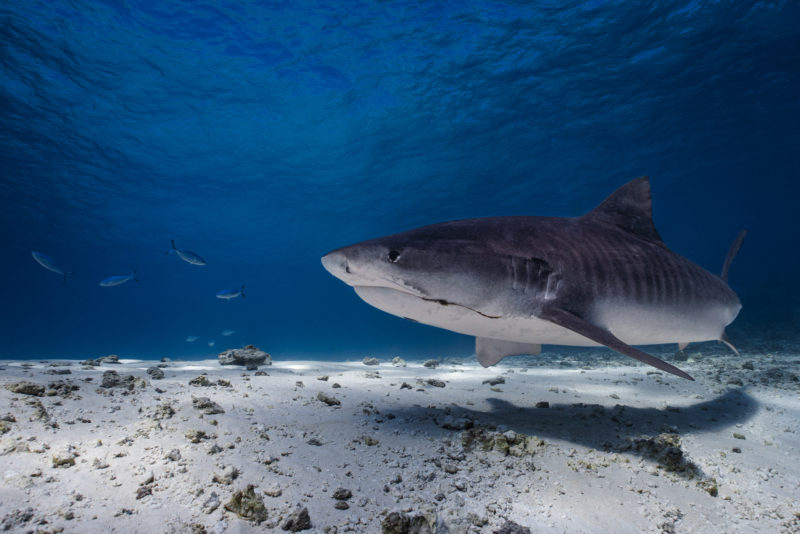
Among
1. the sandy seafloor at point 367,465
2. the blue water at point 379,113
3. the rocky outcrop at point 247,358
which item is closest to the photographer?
the sandy seafloor at point 367,465

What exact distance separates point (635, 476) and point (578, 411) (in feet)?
4.37

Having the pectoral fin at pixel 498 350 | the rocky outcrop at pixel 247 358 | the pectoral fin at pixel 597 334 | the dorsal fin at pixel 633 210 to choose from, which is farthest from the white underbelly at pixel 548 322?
the rocky outcrop at pixel 247 358

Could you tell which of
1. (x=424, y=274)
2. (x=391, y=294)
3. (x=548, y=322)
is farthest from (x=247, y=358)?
(x=548, y=322)

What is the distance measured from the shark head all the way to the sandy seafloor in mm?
829

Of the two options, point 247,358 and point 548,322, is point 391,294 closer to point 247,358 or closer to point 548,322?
point 548,322

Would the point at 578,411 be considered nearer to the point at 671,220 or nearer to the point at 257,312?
the point at 671,220

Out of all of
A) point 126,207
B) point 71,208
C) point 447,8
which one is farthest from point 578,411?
point 71,208

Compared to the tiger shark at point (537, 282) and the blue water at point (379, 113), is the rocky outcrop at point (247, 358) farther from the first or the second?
the blue water at point (379, 113)

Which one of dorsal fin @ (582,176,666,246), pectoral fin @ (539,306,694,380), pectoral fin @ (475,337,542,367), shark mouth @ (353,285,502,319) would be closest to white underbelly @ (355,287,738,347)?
shark mouth @ (353,285,502,319)

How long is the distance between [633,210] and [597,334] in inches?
78.4

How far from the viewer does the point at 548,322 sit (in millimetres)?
2465

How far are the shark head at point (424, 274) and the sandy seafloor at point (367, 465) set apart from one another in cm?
83

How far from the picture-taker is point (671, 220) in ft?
147

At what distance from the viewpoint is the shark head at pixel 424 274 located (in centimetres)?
219
